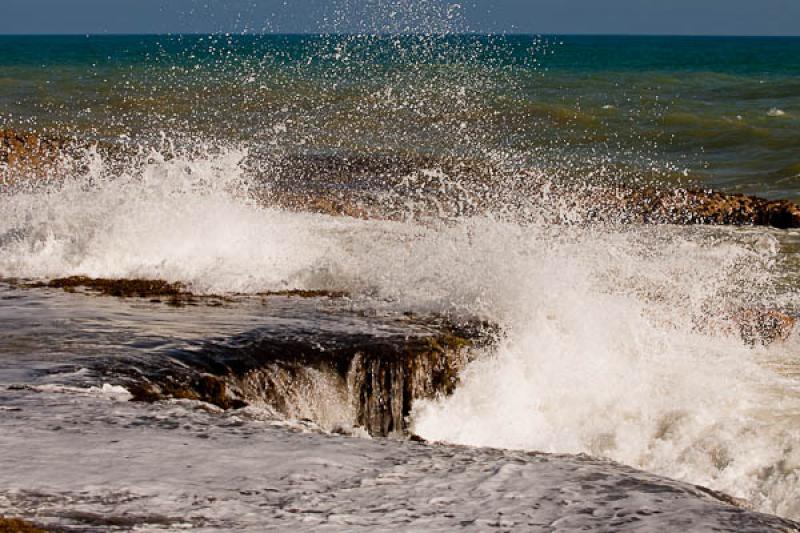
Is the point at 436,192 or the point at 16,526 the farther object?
the point at 436,192

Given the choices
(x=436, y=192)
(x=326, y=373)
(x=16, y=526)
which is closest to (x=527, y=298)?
(x=326, y=373)

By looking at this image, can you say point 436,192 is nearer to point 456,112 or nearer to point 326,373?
point 326,373

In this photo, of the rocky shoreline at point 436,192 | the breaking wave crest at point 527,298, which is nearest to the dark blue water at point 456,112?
the rocky shoreline at point 436,192

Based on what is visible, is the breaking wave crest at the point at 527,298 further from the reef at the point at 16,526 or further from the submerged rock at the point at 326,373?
the reef at the point at 16,526

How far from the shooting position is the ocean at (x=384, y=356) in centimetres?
441

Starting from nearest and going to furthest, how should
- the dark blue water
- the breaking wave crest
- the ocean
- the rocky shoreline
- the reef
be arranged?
the reef, the ocean, the breaking wave crest, the rocky shoreline, the dark blue water

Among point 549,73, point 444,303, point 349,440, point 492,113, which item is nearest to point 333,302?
point 444,303

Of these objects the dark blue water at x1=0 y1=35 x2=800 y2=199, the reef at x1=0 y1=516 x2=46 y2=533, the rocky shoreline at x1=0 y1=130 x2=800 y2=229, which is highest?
the dark blue water at x1=0 y1=35 x2=800 y2=199

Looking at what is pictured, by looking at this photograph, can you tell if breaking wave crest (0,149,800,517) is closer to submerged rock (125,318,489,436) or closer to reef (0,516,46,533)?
submerged rock (125,318,489,436)

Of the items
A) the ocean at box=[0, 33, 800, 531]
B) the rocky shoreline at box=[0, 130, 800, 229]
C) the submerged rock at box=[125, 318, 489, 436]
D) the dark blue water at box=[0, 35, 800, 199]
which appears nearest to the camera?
the ocean at box=[0, 33, 800, 531]

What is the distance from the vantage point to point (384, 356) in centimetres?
691

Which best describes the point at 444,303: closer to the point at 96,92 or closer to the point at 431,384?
the point at 431,384

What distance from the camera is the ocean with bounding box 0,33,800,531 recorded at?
4406 millimetres

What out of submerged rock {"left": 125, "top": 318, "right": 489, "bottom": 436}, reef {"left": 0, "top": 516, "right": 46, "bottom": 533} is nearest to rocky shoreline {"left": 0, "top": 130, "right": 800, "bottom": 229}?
submerged rock {"left": 125, "top": 318, "right": 489, "bottom": 436}
